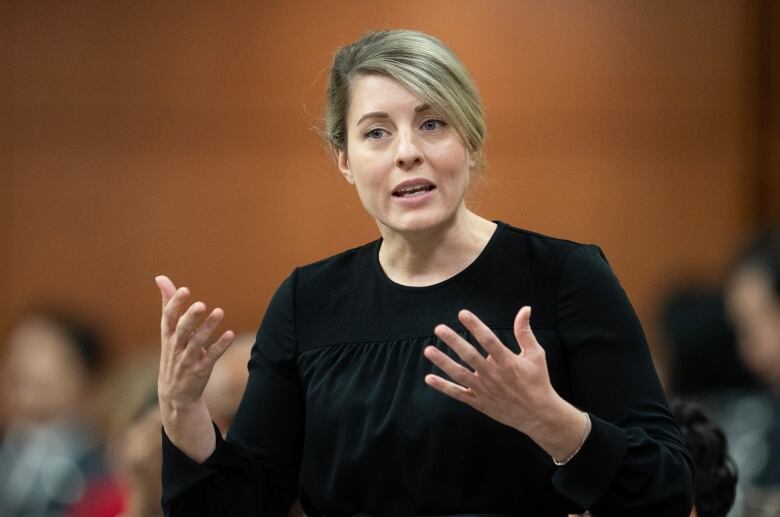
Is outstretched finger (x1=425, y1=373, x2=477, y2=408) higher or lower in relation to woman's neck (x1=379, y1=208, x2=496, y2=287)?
lower

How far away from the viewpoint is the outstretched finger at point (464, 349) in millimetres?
1522

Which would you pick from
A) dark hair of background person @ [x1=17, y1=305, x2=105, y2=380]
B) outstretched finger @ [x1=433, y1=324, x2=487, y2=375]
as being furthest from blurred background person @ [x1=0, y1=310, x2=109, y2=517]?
outstretched finger @ [x1=433, y1=324, x2=487, y2=375]

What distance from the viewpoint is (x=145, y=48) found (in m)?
5.12

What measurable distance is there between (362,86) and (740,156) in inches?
140

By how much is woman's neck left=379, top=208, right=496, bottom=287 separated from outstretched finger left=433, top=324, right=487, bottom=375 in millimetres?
351

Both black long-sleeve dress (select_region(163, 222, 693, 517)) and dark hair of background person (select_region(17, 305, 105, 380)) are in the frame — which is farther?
dark hair of background person (select_region(17, 305, 105, 380))

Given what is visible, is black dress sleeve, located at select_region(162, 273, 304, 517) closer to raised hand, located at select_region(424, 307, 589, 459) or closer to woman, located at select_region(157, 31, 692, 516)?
woman, located at select_region(157, 31, 692, 516)

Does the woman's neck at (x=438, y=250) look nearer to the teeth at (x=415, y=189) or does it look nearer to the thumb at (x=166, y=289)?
the teeth at (x=415, y=189)

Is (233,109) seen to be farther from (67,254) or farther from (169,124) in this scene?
(67,254)

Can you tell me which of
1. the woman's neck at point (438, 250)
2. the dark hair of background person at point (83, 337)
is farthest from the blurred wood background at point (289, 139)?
the woman's neck at point (438, 250)

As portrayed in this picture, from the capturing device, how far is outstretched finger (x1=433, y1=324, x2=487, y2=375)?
4.99 feet

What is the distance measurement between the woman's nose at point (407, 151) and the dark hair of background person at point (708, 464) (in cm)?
82

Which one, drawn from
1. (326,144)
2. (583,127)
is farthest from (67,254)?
(326,144)

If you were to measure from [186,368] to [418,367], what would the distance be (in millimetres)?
324
